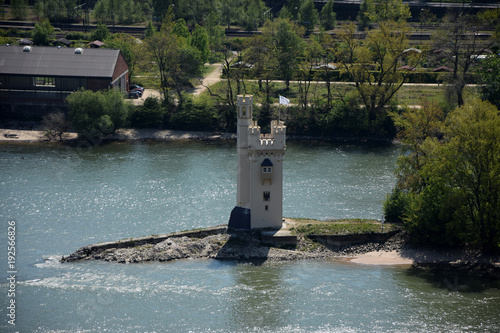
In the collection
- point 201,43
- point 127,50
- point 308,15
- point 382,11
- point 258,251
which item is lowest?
point 258,251

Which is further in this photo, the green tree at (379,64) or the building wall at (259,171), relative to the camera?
the green tree at (379,64)

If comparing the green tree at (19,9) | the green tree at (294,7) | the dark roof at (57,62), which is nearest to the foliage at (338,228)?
the dark roof at (57,62)

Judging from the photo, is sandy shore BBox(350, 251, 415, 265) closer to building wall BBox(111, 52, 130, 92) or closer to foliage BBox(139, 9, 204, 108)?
foliage BBox(139, 9, 204, 108)

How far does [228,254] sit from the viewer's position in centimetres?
5278

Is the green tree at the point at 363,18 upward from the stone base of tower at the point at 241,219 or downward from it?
upward

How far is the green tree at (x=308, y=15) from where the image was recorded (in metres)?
134

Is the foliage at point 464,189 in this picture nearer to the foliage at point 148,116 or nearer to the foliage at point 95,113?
the foliage at point 95,113

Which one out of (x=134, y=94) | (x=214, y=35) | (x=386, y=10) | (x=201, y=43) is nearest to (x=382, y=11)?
(x=386, y=10)

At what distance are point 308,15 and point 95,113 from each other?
58.7m

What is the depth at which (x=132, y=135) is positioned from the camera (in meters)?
89.9

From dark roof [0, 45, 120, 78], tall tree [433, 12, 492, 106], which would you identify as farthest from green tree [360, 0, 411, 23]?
dark roof [0, 45, 120, 78]

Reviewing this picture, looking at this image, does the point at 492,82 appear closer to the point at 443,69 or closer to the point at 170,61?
the point at 443,69

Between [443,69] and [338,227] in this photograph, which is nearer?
[338,227]

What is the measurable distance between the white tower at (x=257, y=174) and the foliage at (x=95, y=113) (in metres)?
35.1
